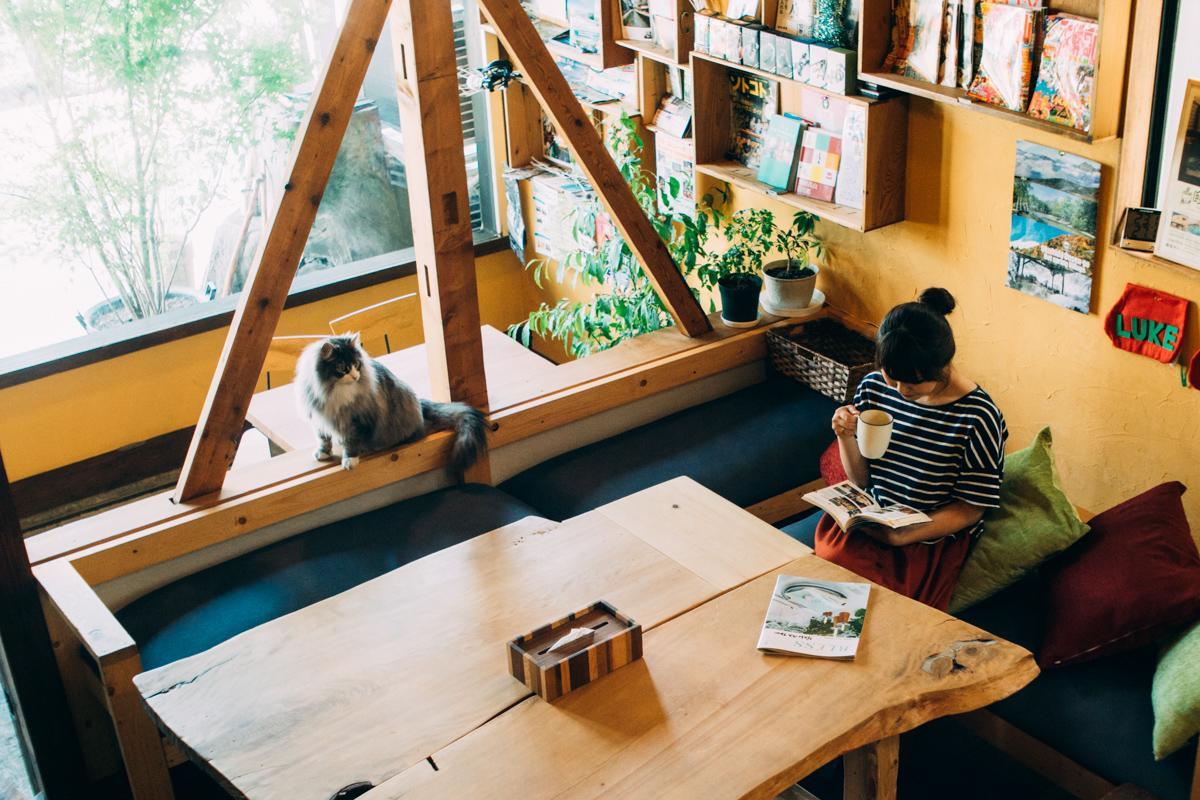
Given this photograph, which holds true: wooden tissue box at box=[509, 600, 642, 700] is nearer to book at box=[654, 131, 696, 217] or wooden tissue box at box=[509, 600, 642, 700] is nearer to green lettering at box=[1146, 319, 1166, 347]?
green lettering at box=[1146, 319, 1166, 347]

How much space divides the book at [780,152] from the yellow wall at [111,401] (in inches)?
83.4

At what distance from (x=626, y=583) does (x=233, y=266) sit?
3.12m

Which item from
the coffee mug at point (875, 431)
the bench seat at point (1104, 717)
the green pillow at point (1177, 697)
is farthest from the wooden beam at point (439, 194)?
the green pillow at point (1177, 697)

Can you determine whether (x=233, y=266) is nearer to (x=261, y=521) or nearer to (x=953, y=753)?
(x=261, y=521)

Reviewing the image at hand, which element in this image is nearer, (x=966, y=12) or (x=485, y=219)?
(x=966, y=12)

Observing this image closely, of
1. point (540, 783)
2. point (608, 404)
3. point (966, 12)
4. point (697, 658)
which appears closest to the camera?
point (540, 783)

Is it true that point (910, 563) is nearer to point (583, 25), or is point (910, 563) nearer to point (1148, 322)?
point (1148, 322)

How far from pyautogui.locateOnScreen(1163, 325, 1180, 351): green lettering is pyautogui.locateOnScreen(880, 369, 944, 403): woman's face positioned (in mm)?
687

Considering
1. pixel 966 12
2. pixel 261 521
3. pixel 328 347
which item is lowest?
pixel 261 521

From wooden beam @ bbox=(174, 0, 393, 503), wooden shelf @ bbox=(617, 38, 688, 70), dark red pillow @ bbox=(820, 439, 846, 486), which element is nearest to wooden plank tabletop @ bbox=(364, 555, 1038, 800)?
dark red pillow @ bbox=(820, 439, 846, 486)

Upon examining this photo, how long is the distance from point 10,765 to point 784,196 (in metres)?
2.74

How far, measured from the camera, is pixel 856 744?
2141 mm

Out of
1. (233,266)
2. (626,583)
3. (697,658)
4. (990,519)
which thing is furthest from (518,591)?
→ (233,266)

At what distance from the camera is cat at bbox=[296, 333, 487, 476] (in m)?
3.24
